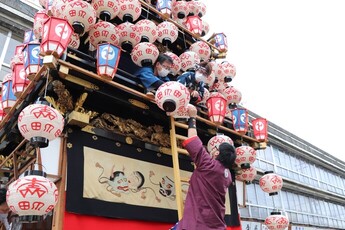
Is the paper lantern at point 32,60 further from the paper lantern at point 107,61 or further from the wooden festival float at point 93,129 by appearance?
the paper lantern at point 107,61

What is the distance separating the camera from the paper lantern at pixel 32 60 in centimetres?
466

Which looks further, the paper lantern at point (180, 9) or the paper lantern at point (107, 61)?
the paper lantern at point (180, 9)

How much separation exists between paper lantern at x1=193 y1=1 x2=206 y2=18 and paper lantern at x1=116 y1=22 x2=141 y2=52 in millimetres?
3924

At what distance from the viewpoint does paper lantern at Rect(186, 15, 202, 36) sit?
866 centimetres

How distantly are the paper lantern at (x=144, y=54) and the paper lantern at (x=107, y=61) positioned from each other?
1.12 m

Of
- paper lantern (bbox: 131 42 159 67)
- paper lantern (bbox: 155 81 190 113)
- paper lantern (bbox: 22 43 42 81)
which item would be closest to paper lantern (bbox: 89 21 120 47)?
paper lantern (bbox: 131 42 159 67)

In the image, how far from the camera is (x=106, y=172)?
4.70 meters

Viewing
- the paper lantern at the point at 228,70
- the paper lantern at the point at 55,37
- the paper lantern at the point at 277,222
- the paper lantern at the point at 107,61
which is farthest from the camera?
the paper lantern at the point at 228,70

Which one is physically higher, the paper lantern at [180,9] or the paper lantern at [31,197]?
the paper lantern at [180,9]

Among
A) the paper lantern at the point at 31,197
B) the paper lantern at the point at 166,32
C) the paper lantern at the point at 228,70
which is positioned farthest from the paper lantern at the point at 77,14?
the paper lantern at the point at 228,70

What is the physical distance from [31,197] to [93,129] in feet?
5.57

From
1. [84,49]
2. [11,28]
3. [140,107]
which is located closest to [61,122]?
[140,107]

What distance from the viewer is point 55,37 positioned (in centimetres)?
414

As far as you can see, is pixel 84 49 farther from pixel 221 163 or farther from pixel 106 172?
pixel 221 163
